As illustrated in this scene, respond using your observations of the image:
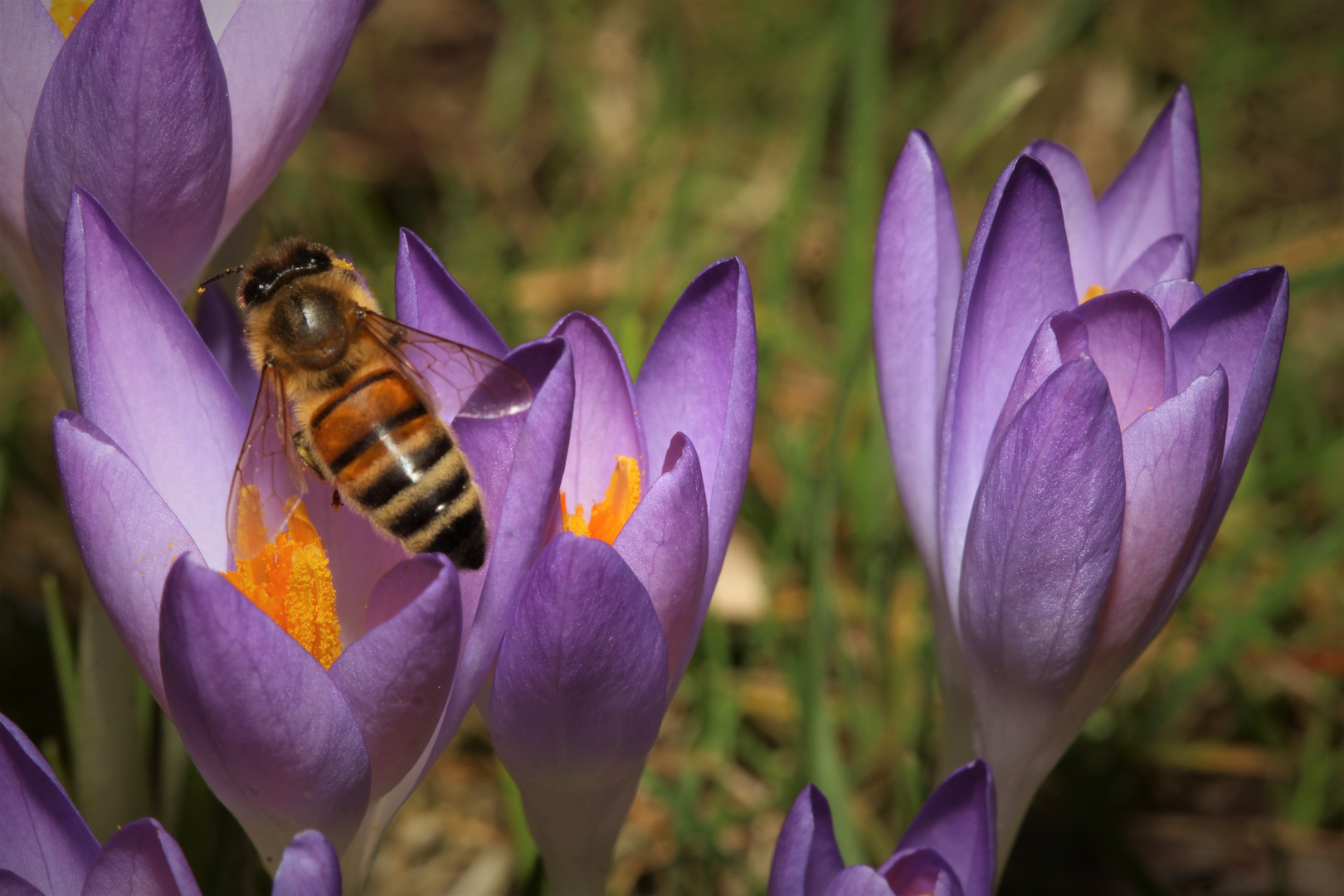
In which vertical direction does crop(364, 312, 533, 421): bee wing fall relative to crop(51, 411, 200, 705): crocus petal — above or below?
above

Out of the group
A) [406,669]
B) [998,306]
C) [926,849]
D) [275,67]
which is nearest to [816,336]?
[998,306]

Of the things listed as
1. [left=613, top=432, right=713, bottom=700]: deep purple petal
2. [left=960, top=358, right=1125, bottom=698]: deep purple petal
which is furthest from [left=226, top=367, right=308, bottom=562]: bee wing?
[left=960, top=358, right=1125, bottom=698]: deep purple petal

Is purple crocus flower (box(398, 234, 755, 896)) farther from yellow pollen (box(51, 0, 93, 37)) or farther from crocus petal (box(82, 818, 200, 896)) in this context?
yellow pollen (box(51, 0, 93, 37))

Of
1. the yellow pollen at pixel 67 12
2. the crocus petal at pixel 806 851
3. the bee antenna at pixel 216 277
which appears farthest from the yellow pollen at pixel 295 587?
the yellow pollen at pixel 67 12

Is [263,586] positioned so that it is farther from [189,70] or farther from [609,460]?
[189,70]

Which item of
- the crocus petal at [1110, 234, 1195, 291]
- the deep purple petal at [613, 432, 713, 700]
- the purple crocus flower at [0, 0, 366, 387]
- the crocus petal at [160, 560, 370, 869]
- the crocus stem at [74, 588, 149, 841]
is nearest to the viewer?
the crocus petal at [160, 560, 370, 869]

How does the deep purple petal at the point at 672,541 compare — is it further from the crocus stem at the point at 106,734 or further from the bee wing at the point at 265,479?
the crocus stem at the point at 106,734

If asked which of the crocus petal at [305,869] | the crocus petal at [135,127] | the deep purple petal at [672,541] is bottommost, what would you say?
the crocus petal at [305,869]

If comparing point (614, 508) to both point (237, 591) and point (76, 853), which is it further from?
point (76, 853)
